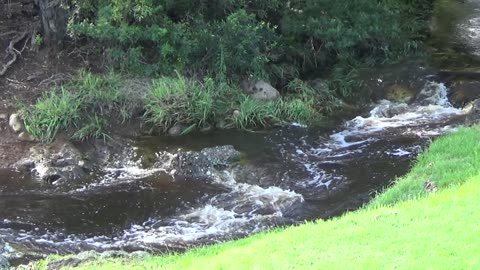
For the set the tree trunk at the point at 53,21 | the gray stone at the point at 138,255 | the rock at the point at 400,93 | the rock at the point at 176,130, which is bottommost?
the rock at the point at 400,93

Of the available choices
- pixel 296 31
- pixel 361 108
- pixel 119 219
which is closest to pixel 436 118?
pixel 361 108

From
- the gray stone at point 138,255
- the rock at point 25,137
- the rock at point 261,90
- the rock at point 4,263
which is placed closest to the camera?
the rock at point 4,263

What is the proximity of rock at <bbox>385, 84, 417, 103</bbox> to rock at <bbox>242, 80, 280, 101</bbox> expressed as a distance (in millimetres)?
2535

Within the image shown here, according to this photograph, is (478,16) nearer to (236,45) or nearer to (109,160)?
(236,45)

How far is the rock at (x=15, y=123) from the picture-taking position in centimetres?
1346

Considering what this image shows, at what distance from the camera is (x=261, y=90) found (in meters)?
14.9

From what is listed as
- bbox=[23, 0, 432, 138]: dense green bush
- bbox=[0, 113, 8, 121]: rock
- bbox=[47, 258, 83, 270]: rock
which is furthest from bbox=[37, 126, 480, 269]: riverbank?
bbox=[0, 113, 8, 121]: rock

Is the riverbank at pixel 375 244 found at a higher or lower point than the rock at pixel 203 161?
higher

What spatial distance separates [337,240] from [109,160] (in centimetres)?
682

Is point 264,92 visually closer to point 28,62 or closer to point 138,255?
point 28,62

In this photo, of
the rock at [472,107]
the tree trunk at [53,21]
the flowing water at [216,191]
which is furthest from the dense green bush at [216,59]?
the rock at [472,107]

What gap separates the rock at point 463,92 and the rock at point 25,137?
8507mm

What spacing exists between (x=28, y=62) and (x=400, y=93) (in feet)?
27.4

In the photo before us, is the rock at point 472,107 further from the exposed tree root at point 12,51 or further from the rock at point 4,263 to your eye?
the exposed tree root at point 12,51
